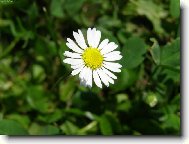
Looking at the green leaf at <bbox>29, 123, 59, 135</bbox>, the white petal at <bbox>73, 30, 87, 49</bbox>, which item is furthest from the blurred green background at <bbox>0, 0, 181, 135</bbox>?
the white petal at <bbox>73, 30, 87, 49</bbox>

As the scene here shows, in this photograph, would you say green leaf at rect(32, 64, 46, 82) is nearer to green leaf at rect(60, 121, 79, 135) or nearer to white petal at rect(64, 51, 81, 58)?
green leaf at rect(60, 121, 79, 135)

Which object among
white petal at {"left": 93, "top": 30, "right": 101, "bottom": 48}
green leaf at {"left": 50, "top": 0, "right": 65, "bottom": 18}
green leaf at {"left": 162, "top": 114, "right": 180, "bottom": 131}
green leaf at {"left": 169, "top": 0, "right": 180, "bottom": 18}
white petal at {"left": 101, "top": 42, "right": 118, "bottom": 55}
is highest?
green leaf at {"left": 50, "top": 0, "right": 65, "bottom": 18}

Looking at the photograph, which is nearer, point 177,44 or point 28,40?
point 177,44

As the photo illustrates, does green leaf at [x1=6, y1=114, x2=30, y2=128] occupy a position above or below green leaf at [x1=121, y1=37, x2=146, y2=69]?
below

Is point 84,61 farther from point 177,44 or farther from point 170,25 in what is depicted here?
point 170,25

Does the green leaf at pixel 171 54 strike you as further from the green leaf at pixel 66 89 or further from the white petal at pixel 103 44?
the green leaf at pixel 66 89

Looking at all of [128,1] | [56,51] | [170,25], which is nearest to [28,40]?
[56,51]
